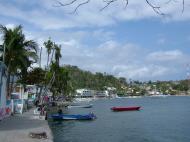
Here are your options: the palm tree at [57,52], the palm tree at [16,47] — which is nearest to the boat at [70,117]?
the palm tree at [16,47]

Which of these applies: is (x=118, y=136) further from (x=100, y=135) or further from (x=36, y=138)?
(x=36, y=138)

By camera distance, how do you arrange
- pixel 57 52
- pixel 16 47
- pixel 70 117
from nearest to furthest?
1. pixel 16 47
2. pixel 70 117
3. pixel 57 52

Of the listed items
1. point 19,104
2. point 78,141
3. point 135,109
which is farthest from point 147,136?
point 135,109

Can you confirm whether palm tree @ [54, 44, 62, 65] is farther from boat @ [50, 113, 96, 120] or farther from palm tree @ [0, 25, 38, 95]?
palm tree @ [0, 25, 38, 95]

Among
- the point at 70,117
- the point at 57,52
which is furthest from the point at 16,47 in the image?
the point at 57,52

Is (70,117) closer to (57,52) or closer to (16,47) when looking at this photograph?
(16,47)

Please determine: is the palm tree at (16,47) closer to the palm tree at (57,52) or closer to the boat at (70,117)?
the boat at (70,117)

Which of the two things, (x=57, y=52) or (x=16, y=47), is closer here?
(x=16, y=47)

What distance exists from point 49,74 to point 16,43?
196 feet

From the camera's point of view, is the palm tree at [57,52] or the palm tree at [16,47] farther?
the palm tree at [57,52]

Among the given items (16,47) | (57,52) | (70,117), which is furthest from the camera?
(57,52)

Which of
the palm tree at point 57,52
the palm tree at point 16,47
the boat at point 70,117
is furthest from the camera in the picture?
the palm tree at point 57,52

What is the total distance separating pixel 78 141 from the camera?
111 ft

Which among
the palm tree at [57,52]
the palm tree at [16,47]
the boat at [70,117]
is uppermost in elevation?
the palm tree at [57,52]
